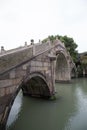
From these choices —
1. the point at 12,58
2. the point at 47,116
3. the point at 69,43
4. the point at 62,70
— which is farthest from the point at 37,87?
the point at 69,43

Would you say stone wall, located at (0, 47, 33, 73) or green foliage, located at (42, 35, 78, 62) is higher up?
green foliage, located at (42, 35, 78, 62)

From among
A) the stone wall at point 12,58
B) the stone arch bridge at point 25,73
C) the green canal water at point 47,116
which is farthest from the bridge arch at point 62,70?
the stone wall at point 12,58

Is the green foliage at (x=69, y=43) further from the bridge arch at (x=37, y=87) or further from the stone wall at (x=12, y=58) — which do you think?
the stone wall at (x=12, y=58)

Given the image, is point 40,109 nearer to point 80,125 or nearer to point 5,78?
point 80,125

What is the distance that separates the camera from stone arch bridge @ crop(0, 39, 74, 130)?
5.50m

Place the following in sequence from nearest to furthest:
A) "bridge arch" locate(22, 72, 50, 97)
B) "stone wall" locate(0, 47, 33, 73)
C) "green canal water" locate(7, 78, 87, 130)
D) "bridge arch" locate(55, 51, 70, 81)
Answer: "stone wall" locate(0, 47, 33, 73), "green canal water" locate(7, 78, 87, 130), "bridge arch" locate(22, 72, 50, 97), "bridge arch" locate(55, 51, 70, 81)

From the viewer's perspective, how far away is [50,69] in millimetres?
10344

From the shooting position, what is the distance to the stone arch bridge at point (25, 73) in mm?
5497

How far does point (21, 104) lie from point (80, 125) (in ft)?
15.8

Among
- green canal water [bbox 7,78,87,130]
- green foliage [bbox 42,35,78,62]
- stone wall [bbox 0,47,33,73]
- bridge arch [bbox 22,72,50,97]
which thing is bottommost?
green canal water [bbox 7,78,87,130]

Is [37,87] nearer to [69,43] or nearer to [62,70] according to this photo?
[62,70]

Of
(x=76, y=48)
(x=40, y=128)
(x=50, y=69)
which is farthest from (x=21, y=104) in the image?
(x=76, y=48)

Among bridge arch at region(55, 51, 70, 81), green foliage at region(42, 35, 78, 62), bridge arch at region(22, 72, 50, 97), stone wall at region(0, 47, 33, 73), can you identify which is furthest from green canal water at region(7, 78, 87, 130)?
green foliage at region(42, 35, 78, 62)

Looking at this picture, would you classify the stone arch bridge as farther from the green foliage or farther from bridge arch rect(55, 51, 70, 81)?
the green foliage
